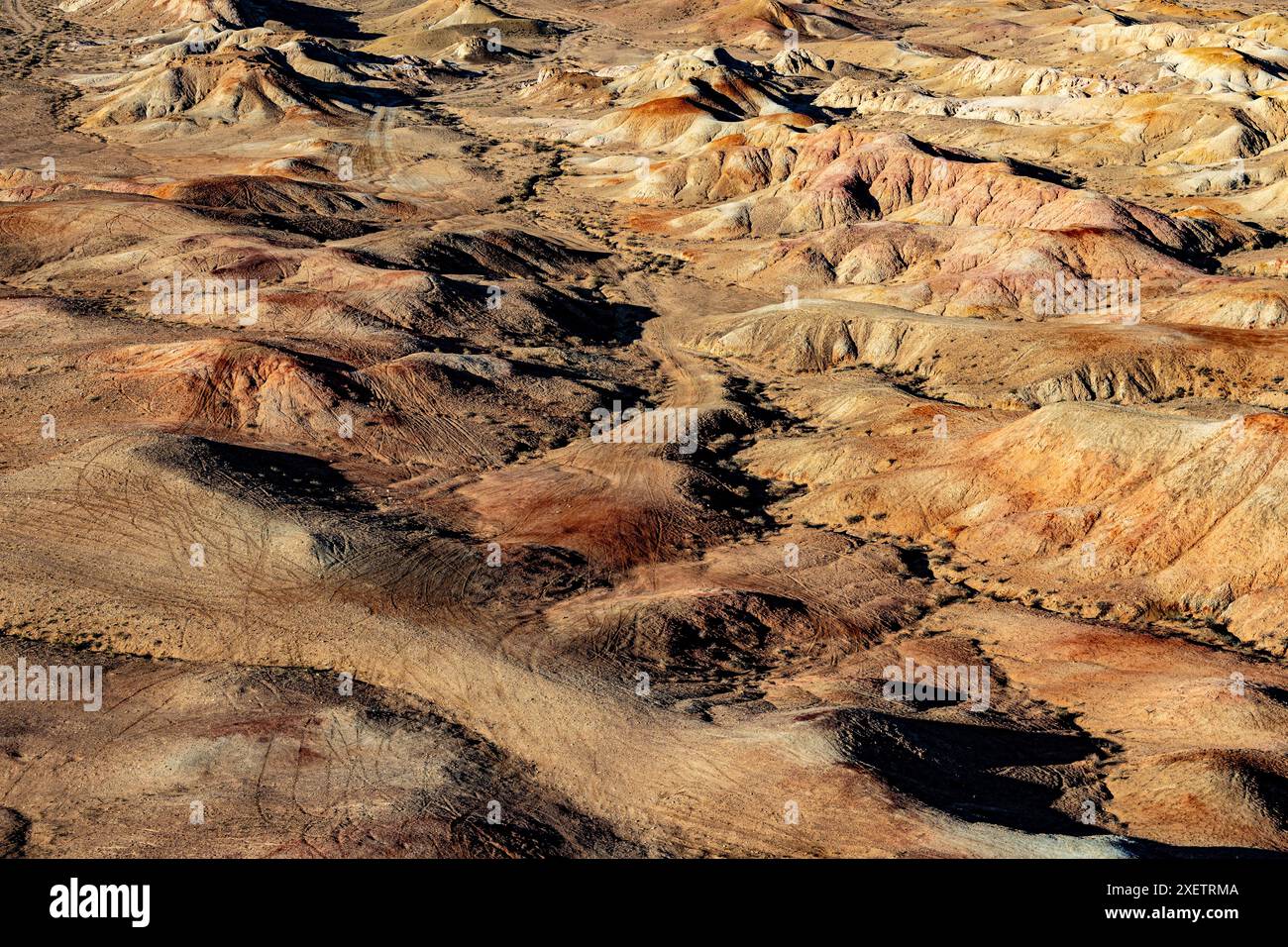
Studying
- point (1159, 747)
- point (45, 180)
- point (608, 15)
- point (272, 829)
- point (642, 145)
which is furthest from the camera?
point (608, 15)

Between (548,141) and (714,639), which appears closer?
(714,639)

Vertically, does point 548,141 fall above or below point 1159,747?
below

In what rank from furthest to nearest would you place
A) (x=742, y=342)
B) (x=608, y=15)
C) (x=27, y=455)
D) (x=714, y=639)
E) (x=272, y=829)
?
(x=608, y=15) → (x=742, y=342) → (x=27, y=455) → (x=714, y=639) → (x=272, y=829)

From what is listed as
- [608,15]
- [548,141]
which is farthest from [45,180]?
[608,15]

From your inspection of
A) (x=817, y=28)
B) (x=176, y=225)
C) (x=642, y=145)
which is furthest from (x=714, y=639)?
(x=817, y=28)

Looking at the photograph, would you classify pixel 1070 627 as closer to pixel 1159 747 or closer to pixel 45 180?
pixel 1159 747

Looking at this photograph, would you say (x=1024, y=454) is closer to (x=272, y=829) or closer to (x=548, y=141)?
(x=272, y=829)

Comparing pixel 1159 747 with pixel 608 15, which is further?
pixel 608 15
